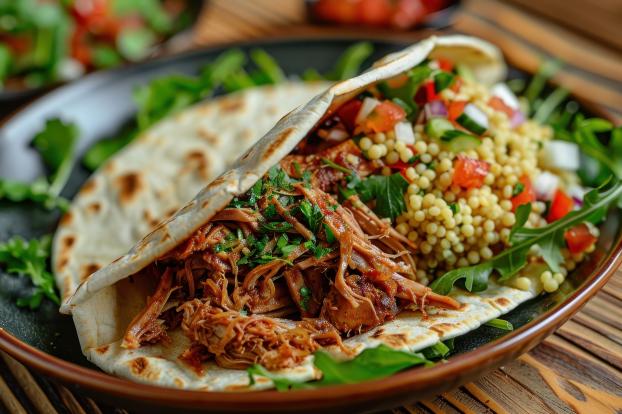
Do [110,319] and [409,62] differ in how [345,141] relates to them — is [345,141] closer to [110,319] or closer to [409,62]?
[409,62]

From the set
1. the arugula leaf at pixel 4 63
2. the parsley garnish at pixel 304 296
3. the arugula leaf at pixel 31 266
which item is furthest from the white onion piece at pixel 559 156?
the arugula leaf at pixel 4 63

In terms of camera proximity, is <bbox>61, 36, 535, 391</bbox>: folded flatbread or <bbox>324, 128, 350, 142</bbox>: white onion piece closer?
<bbox>61, 36, 535, 391</bbox>: folded flatbread

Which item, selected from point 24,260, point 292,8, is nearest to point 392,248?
point 24,260

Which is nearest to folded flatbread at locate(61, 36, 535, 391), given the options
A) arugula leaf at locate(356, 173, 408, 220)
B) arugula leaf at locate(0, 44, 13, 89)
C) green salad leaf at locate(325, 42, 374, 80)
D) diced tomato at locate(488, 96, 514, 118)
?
arugula leaf at locate(356, 173, 408, 220)

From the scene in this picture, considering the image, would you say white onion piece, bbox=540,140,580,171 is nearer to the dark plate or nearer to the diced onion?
the dark plate

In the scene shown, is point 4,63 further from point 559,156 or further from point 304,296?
point 559,156

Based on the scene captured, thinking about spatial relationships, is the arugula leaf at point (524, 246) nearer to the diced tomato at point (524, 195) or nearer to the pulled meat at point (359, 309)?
the diced tomato at point (524, 195)
